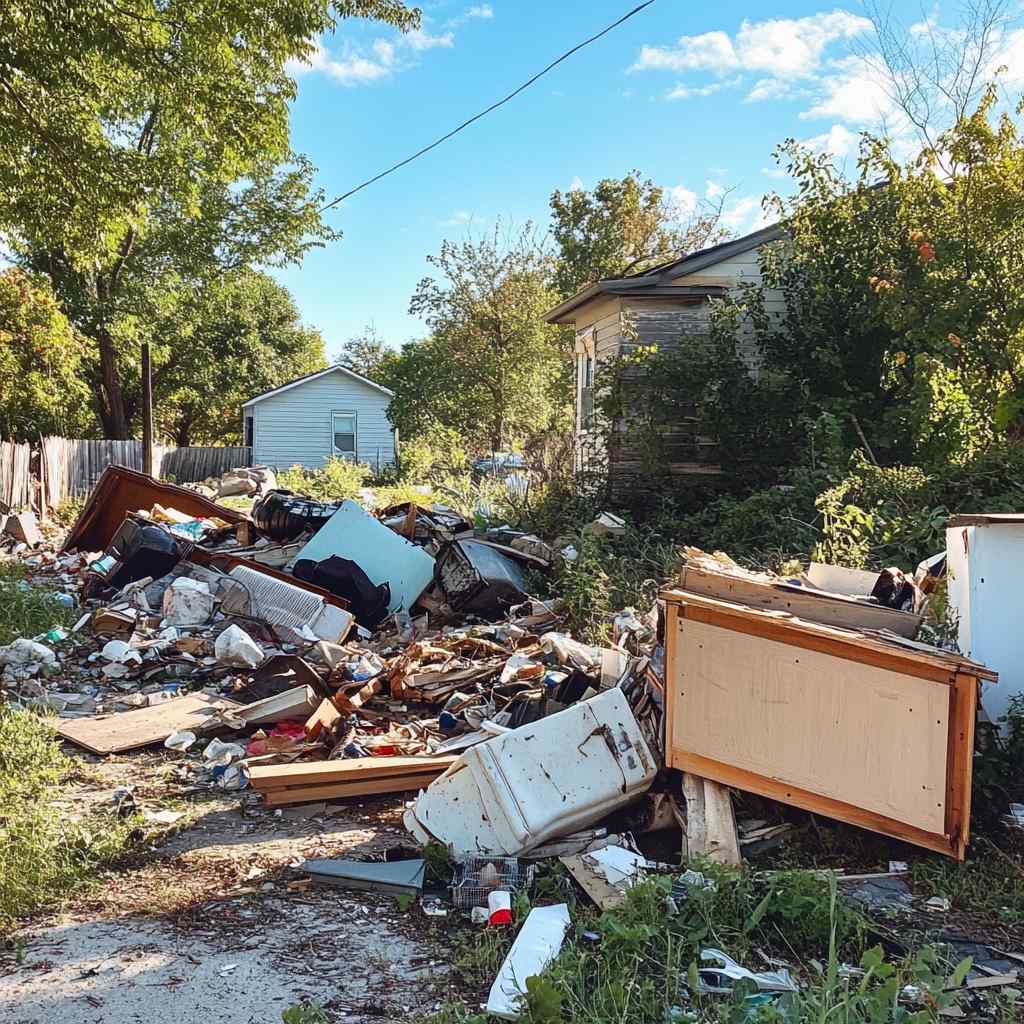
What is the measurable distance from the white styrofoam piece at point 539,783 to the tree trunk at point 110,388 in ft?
75.3

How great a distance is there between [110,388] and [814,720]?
991 inches

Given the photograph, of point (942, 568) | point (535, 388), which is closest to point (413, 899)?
point (942, 568)

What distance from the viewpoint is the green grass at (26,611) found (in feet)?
25.7

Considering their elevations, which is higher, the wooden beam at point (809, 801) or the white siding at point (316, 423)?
the white siding at point (316, 423)

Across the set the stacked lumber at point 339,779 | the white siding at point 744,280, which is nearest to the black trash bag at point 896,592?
the stacked lumber at point 339,779

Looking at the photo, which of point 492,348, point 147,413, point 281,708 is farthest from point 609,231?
point 281,708

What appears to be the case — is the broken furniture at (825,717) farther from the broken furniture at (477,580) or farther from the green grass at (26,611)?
the green grass at (26,611)

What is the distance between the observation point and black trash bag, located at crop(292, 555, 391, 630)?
28.1 feet

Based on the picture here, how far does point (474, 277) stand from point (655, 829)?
2650cm

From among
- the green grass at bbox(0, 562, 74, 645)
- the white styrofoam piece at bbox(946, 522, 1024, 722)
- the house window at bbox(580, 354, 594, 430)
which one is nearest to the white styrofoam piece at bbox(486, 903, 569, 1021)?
the white styrofoam piece at bbox(946, 522, 1024, 722)

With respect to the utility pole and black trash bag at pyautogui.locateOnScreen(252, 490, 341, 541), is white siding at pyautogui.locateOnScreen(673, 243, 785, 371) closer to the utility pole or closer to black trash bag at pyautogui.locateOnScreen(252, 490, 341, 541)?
black trash bag at pyautogui.locateOnScreen(252, 490, 341, 541)

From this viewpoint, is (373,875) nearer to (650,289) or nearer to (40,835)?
(40,835)

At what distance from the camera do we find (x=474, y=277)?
2900 cm

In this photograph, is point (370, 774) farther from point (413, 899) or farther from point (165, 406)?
point (165, 406)
